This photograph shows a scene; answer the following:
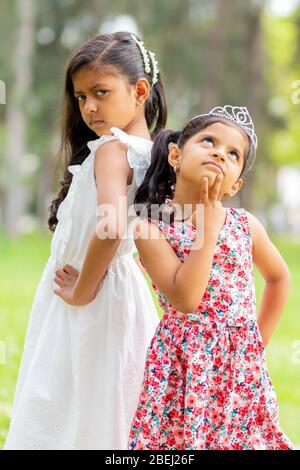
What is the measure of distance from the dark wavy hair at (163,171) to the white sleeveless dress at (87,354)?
47mm

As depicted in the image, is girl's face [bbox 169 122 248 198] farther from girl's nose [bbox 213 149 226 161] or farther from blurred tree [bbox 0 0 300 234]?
blurred tree [bbox 0 0 300 234]

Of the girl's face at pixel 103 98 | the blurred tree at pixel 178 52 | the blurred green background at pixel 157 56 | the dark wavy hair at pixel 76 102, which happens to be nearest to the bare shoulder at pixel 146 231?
the girl's face at pixel 103 98

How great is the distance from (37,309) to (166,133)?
0.68 m

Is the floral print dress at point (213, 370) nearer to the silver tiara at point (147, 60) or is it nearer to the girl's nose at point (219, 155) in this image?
the girl's nose at point (219, 155)

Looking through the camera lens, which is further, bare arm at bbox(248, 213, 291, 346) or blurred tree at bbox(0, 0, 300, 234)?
blurred tree at bbox(0, 0, 300, 234)

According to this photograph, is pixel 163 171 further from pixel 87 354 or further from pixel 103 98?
pixel 87 354

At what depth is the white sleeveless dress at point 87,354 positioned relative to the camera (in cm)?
214

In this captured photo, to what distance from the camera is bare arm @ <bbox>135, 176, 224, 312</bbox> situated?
1.81m

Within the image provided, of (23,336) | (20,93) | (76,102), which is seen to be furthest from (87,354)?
(20,93)

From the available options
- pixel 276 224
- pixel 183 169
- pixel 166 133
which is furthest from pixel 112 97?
pixel 276 224

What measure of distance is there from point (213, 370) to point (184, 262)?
0.30 metres

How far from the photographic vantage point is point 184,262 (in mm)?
1844

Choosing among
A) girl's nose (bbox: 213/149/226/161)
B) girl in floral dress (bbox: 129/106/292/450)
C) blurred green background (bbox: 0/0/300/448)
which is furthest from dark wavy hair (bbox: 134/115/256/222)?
blurred green background (bbox: 0/0/300/448)

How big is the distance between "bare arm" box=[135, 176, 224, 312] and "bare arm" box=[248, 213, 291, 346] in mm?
183
